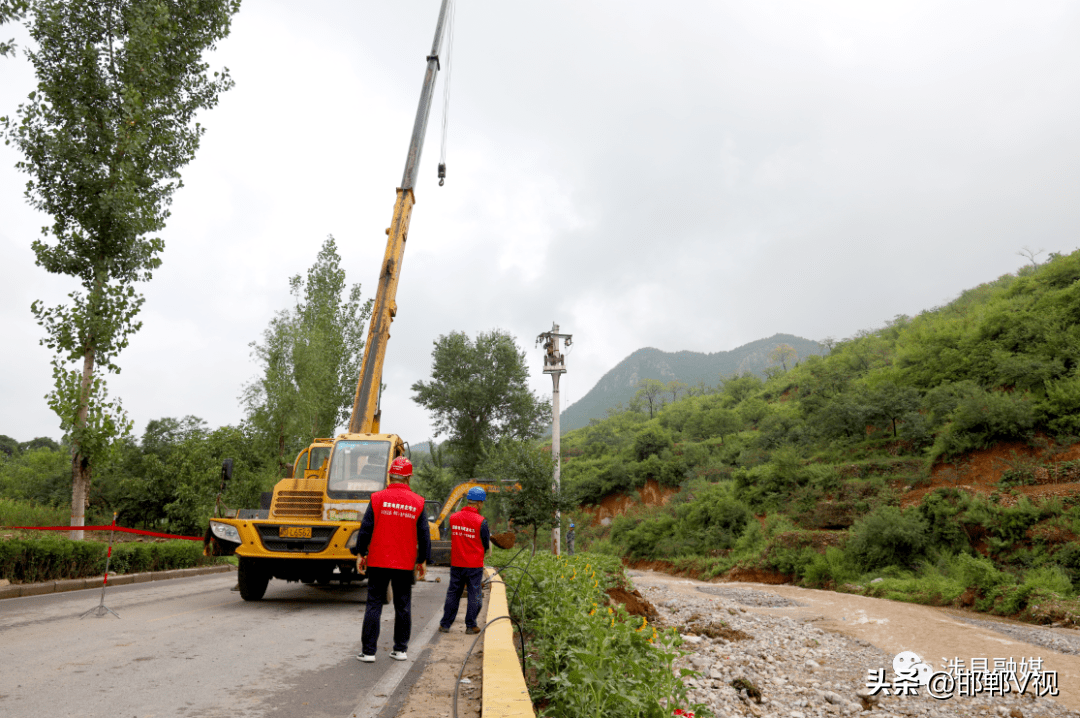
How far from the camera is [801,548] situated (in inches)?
1064

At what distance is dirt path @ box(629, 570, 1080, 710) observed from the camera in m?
10.7

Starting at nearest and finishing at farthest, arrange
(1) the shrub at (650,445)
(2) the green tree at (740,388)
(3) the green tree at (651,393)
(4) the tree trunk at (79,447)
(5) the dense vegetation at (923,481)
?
(4) the tree trunk at (79,447) → (5) the dense vegetation at (923,481) → (1) the shrub at (650,445) → (2) the green tree at (740,388) → (3) the green tree at (651,393)

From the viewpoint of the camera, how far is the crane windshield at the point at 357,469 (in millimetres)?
10984

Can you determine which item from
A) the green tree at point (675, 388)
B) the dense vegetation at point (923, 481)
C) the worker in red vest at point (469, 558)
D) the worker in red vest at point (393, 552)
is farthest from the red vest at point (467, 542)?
the green tree at point (675, 388)

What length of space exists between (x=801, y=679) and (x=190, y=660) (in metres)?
8.03

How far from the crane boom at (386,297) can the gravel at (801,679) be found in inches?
285

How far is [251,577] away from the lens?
10.3 metres

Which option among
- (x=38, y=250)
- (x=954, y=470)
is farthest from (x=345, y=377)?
(x=954, y=470)

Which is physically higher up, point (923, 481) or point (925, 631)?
point (923, 481)

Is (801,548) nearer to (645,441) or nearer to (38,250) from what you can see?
(38,250)

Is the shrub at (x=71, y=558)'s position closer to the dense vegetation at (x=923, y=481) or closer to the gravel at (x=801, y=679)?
the gravel at (x=801, y=679)

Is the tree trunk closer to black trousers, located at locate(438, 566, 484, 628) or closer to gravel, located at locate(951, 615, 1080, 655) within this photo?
black trousers, located at locate(438, 566, 484, 628)

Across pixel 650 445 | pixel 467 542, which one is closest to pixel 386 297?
pixel 467 542

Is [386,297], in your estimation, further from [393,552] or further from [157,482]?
[157,482]
